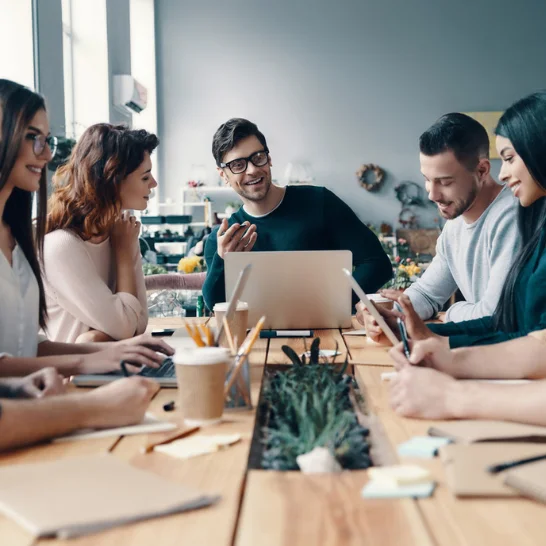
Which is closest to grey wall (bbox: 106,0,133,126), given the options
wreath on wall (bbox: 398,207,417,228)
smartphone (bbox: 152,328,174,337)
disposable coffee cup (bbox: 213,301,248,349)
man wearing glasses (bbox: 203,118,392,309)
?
man wearing glasses (bbox: 203,118,392,309)

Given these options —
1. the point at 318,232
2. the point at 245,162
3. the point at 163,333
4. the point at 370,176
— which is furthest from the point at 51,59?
the point at 370,176

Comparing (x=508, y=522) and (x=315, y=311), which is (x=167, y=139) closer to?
(x=315, y=311)

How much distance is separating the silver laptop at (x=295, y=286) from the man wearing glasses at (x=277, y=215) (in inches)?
19.2

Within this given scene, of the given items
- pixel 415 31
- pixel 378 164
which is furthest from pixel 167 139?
pixel 415 31

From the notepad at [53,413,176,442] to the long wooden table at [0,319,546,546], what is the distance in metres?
0.05

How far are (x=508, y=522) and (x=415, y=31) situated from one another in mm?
8628

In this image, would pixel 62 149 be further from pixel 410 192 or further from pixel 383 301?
pixel 410 192

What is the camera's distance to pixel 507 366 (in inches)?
56.6

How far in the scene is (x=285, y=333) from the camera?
2.09 meters

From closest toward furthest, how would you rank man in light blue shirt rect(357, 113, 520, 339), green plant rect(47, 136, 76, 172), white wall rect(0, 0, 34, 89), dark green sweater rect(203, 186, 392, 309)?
man in light blue shirt rect(357, 113, 520, 339) < dark green sweater rect(203, 186, 392, 309) < green plant rect(47, 136, 76, 172) < white wall rect(0, 0, 34, 89)

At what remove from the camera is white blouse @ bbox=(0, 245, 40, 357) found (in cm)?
161

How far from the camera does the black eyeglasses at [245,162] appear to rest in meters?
2.65

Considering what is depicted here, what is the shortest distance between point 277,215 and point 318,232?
173 mm

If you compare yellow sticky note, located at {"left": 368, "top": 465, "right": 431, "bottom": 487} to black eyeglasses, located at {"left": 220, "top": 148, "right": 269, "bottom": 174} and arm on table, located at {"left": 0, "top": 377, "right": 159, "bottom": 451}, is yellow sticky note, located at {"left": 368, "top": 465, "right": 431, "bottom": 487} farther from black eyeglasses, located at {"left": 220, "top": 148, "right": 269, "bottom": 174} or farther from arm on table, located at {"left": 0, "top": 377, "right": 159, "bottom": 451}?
black eyeglasses, located at {"left": 220, "top": 148, "right": 269, "bottom": 174}
